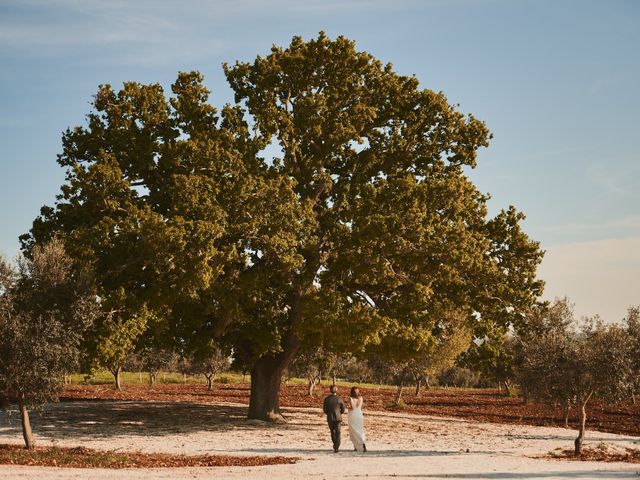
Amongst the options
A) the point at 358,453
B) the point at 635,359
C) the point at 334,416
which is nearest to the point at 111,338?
the point at 334,416

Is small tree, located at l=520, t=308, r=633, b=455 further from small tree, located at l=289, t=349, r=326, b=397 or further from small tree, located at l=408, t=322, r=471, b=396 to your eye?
small tree, located at l=289, t=349, r=326, b=397

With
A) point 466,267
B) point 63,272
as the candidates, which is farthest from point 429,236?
point 63,272

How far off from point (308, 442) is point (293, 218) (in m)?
10.2

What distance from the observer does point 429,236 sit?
3353 centimetres

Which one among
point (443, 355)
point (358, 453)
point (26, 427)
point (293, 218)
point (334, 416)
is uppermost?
point (293, 218)

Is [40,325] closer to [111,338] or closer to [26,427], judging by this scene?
[26,427]

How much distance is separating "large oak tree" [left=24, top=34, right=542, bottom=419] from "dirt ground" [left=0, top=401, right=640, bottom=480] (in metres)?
4.48

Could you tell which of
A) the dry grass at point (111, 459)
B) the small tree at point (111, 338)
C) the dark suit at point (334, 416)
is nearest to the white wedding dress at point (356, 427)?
the dark suit at point (334, 416)

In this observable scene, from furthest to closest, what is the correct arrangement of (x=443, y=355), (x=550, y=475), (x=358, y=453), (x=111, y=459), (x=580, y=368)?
(x=443, y=355), (x=580, y=368), (x=358, y=453), (x=111, y=459), (x=550, y=475)

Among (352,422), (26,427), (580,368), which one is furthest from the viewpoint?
(580,368)

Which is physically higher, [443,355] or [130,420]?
[443,355]

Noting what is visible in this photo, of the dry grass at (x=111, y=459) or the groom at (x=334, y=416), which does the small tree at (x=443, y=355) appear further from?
the dry grass at (x=111, y=459)

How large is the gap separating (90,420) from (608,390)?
25244mm

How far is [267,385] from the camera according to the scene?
38.3 m
